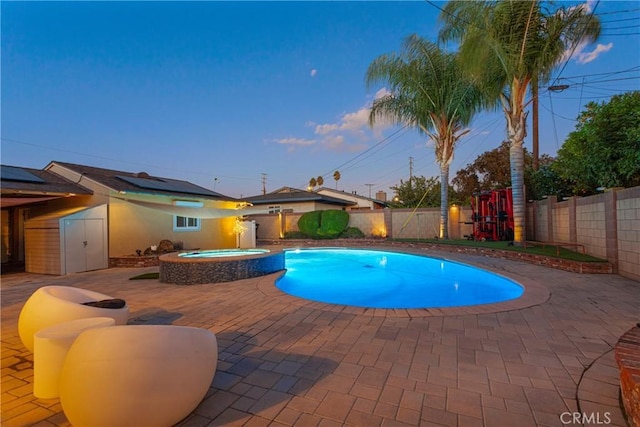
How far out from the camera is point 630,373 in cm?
178

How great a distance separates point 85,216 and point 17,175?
2.13m

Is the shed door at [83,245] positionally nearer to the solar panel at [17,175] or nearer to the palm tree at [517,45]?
the solar panel at [17,175]

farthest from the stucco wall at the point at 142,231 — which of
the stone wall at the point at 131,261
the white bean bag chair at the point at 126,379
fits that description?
the white bean bag chair at the point at 126,379

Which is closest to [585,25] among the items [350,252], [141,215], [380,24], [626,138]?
[626,138]

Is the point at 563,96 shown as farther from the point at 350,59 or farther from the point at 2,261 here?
the point at 2,261

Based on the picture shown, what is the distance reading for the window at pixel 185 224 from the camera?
39.9ft

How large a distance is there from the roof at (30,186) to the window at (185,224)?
10.5 ft

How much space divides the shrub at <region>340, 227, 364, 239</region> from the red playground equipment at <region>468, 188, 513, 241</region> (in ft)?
18.3

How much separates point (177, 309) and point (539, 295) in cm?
631

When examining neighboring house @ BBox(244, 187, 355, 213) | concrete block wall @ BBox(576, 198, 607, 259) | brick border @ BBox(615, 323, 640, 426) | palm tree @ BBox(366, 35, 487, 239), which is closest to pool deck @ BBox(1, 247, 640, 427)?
brick border @ BBox(615, 323, 640, 426)

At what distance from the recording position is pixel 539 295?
5059 mm

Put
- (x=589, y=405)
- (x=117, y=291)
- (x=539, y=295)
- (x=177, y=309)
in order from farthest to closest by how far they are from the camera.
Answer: (x=117, y=291), (x=539, y=295), (x=177, y=309), (x=589, y=405)

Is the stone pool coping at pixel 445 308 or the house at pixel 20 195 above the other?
the house at pixel 20 195

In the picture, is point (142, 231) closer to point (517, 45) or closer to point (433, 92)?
point (433, 92)
